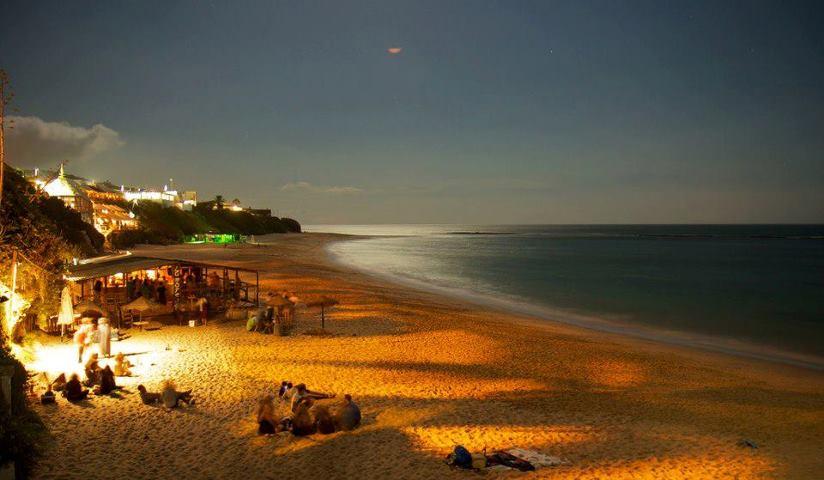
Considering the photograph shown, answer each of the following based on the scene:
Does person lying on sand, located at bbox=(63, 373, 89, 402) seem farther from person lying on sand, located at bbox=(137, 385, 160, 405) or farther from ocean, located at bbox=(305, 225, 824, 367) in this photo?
ocean, located at bbox=(305, 225, 824, 367)

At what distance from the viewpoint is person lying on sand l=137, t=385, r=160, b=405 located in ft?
31.7

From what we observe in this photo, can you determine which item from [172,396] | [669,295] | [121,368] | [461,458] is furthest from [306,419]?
[669,295]

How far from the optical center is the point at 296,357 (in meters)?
13.2

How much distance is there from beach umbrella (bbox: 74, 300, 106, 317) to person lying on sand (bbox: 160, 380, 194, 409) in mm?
6287

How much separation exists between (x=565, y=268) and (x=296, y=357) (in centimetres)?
4410

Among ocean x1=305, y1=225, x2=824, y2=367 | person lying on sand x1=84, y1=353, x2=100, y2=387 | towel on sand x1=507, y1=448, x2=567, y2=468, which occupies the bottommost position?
ocean x1=305, y1=225, x2=824, y2=367

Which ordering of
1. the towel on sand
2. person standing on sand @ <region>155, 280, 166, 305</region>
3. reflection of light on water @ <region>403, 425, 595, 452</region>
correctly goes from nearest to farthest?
the towel on sand, reflection of light on water @ <region>403, 425, 595, 452</region>, person standing on sand @ <region>155, 280, 166, 305</region>

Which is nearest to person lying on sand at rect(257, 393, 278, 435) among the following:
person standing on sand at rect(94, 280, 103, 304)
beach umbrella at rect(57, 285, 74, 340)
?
beach umbrella at rect(57, 285, 74, 340)

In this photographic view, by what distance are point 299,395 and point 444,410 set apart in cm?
280

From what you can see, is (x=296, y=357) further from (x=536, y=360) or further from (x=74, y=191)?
(x=74, y=191)

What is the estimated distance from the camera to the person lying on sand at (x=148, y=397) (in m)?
9.65

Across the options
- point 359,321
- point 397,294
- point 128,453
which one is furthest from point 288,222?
point 128,453

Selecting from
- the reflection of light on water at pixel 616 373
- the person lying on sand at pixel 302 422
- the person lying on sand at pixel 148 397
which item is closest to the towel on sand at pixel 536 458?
the person lying on sand at pixel 302 422

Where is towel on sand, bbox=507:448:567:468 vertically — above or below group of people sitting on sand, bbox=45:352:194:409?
below
